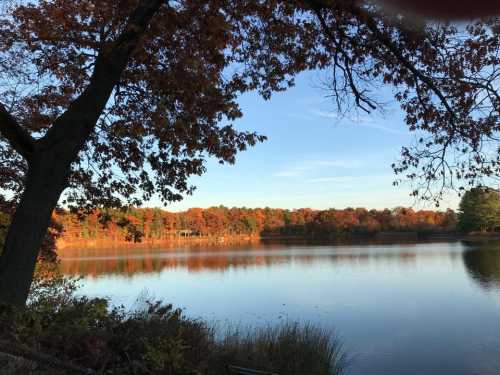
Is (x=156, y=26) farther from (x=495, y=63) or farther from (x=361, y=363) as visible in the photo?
(x=361, y=363)

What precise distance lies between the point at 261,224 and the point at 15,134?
142 m

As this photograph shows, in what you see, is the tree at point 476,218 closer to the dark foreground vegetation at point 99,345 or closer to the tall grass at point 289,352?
the tall grass at point 289,352

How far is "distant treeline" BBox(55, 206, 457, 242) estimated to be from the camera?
362 ft

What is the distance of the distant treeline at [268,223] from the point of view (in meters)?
110

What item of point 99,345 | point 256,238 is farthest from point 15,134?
point 256,238

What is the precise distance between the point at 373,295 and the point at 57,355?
20.1 metres

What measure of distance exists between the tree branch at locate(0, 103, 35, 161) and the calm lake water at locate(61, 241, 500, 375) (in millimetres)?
8963

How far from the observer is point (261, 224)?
14738cm

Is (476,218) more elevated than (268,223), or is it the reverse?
(268,223)

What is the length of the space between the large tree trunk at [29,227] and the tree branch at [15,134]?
251mm

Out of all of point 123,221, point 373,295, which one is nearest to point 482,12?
point 123,221

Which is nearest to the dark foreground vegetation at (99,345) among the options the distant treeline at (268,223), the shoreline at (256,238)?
the shoreline at (256,238)

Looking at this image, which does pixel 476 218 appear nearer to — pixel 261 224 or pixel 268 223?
pixel 268 223

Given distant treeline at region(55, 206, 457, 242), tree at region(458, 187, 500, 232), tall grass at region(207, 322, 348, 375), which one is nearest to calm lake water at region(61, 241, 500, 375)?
tall grass at region(207, 322, 348, 375)
